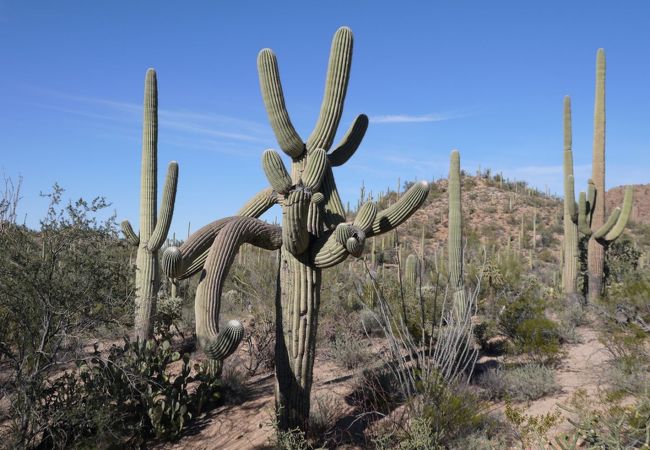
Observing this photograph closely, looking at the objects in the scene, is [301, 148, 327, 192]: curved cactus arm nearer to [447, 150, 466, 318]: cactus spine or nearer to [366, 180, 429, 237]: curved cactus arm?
[366, 180, 429, 237]: curved cactus arm

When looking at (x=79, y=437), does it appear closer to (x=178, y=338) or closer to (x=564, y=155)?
(x=178, y=338)

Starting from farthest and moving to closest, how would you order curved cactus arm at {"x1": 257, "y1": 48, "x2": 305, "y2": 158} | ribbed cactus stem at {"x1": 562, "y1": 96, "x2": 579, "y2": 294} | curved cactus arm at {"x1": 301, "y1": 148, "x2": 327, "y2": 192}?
ribbed cactus stem at {"x1": 562, "y1": 96, "x2": 579, "y2": 294}
curved cactus arm at {"x1": 257, "y1": 48, "x2": 305, "y2": 158}
curved cactus arm at {"x1": 301, "y1": 148, "x2": 327, "y2": 192}

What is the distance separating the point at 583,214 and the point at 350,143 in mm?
10308

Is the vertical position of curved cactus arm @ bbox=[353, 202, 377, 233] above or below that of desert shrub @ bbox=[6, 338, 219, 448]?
above

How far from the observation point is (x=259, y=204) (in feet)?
21.2

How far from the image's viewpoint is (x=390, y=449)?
547 cm

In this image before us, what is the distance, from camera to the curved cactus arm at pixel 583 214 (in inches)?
579

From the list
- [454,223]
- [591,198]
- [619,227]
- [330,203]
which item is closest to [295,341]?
[330,203]

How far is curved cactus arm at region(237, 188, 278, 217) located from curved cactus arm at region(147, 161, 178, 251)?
455cm

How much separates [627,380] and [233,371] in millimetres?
5548

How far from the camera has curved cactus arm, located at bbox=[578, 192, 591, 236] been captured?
579 inches

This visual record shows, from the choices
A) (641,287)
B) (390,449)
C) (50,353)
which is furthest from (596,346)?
(50,353)

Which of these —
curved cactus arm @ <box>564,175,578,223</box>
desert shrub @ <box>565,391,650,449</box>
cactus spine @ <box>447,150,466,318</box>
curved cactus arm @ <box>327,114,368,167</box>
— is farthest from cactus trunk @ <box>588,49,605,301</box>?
curved cactus arm @ <box>327,114,368,167</box>

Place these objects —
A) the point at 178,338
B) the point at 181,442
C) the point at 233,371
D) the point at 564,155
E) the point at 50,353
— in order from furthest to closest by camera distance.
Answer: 1. the point at 564,155
2. the point at 178,338
3. the point at 233,371
4. the point at 181,442
5. the point at 50,353
